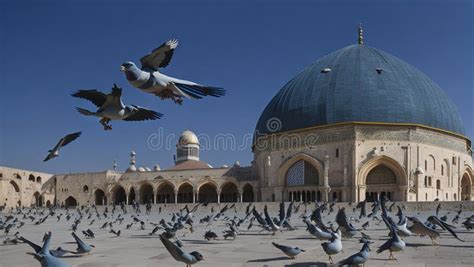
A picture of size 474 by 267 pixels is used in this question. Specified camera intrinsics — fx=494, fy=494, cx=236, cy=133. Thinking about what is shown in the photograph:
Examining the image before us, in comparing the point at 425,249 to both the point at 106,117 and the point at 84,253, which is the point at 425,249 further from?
the point at 106,117

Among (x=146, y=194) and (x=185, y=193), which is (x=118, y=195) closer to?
(x=146, y=194)

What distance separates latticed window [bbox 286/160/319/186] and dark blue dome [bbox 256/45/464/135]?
392 centimetres

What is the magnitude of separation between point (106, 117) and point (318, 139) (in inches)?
1729

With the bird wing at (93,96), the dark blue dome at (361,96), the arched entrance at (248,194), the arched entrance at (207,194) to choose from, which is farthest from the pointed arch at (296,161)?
the bird wing at (93,96)

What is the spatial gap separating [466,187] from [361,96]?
17926mm

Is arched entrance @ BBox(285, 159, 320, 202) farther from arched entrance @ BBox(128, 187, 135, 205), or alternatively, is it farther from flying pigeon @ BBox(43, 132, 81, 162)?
flying pigeon @ BBox(43, 132, 81, 162)

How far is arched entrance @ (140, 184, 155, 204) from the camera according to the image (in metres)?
63.3

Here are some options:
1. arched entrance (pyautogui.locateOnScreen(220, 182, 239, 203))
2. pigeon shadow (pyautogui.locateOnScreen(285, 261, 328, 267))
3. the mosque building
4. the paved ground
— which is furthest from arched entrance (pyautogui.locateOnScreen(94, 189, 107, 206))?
pigeon shadow (pyautogui.locateOnScreen(285, 261, 328, 267))

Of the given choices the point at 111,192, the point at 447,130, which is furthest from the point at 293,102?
the point at 111,192

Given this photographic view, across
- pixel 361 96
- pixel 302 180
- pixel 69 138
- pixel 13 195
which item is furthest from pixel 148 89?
pixel 13 195

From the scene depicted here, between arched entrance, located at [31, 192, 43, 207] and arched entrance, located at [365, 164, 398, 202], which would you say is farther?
arched entrance, located at [31, 192, 43, 207]

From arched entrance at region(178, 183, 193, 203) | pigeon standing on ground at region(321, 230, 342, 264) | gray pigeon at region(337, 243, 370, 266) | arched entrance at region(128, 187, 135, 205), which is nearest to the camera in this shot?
gray pigeon at region(337, 243, 370, 266)

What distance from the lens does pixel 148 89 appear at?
456cm

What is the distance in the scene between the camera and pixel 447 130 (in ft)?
161
